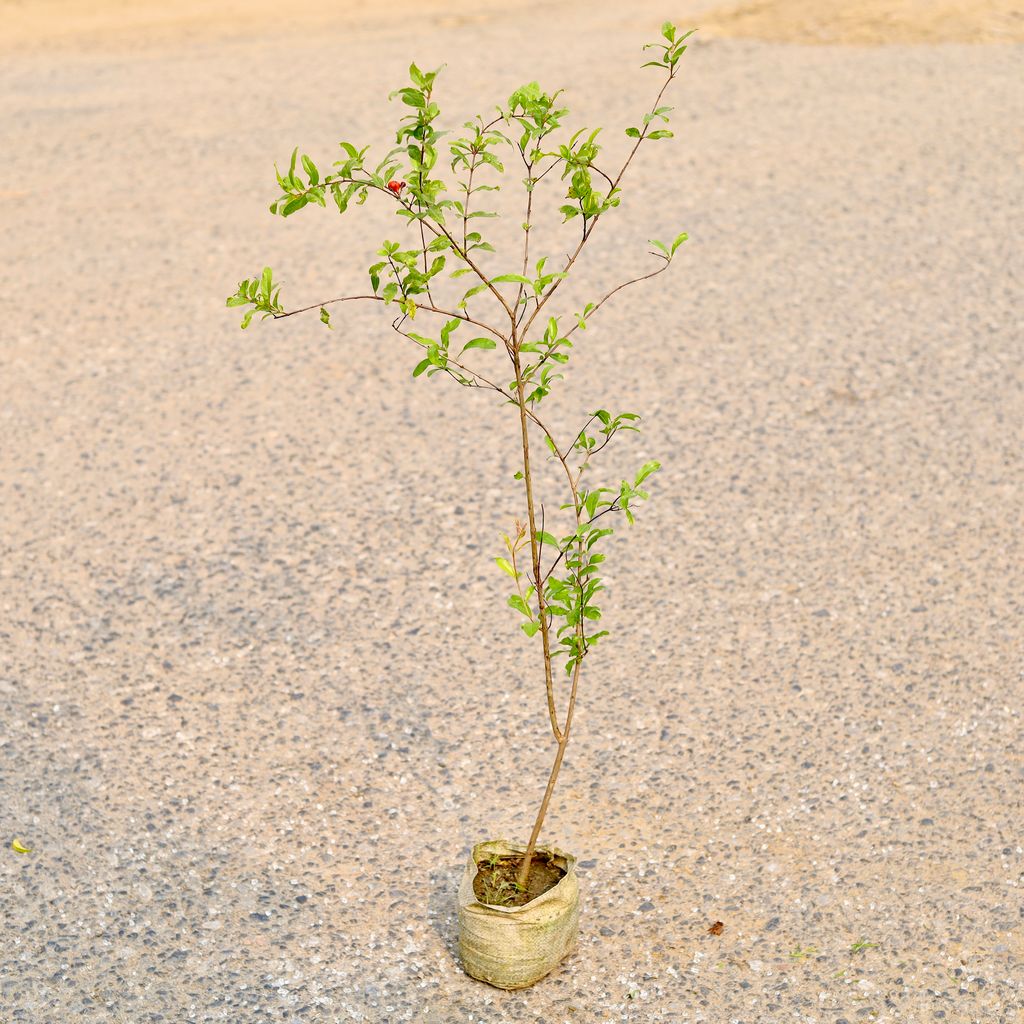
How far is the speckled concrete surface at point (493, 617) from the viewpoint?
3.07 m

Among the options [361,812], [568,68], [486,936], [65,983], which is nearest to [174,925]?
[65,983]

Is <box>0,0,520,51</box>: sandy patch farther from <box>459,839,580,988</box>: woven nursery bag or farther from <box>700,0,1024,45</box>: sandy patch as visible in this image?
<box>459,839,580,988</box>: woven nursery bag

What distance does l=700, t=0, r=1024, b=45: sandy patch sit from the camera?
29.1ft

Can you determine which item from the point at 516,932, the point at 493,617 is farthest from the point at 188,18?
the point at 516,932

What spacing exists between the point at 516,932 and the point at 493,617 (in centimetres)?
148

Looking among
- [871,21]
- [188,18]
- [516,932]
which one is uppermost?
[188,18]

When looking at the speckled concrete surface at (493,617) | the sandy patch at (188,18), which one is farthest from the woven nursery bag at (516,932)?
the sandy patch at (188,18)

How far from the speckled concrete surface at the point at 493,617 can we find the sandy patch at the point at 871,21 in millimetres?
2015

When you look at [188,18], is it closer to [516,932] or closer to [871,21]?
[871,21]

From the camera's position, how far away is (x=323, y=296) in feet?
19.2

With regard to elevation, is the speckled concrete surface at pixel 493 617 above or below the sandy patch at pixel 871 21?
below

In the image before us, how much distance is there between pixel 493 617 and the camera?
419 cm

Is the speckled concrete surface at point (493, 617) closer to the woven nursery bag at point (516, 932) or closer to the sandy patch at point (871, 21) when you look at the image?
the woven nursery bag at point (516, 932)

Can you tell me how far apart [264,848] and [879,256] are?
4295 mm
